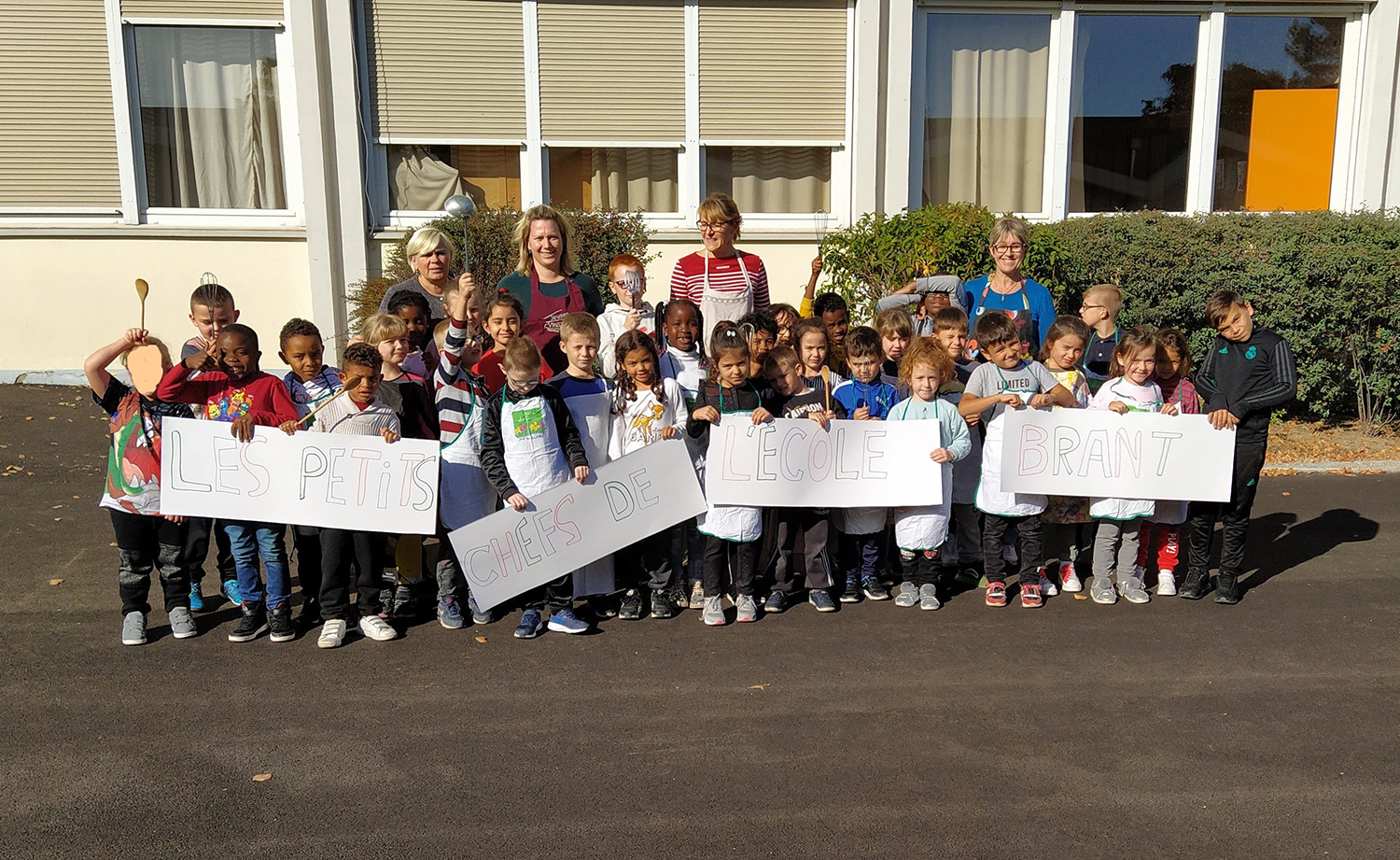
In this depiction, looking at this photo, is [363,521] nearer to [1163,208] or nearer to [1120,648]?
[1120,648]

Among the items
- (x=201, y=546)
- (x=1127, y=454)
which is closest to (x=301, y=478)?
(x=201, y=546)

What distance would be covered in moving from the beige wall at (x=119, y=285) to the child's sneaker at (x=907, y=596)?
8.03 meters

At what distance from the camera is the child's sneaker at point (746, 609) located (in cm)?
513

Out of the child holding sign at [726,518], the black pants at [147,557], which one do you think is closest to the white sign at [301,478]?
the black pants at [147,557]

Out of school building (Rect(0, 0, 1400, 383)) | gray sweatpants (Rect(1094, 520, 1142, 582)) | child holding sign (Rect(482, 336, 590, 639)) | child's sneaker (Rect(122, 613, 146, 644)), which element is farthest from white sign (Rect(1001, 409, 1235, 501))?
school building (Rect(0, 0, 1400, 383))

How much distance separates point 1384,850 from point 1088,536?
3.76 m

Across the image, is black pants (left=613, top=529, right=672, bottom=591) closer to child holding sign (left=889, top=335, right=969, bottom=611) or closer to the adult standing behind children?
the adult standing behind children

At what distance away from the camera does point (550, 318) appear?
18.5 ft

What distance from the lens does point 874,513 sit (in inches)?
212

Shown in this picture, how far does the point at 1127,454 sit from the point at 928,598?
1.29m

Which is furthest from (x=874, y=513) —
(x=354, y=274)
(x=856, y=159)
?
(x=354, y=274)

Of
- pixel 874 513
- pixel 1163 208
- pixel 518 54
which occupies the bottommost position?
pixel 874 513

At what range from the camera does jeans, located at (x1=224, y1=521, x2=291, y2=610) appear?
4.84 meters

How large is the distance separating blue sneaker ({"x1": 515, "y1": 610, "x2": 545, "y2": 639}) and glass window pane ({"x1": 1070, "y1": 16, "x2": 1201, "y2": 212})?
9.34 meters
